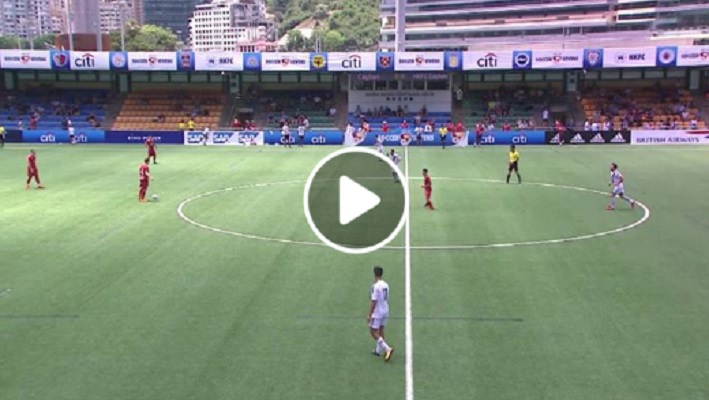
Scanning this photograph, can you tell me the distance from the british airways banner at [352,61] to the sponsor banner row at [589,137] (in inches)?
667

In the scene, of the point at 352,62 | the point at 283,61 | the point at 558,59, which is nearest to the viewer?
the point at 558,59

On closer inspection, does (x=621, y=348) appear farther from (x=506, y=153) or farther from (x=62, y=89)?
(x=62, y=89)

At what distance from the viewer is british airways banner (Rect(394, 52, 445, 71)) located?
62.5 metres

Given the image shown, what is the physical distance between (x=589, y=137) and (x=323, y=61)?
23080mm

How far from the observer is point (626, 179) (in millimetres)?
35562

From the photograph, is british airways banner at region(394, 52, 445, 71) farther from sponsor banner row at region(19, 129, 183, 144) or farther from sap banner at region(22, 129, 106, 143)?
sap banner at region(22, 129, 106, 143)

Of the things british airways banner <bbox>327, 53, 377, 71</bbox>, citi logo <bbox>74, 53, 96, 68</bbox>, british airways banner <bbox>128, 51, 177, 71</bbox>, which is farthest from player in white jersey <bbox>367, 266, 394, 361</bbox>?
citi logo <bbox>74, 53, 96, 68</bbox>

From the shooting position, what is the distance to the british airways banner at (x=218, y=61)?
62750 mm

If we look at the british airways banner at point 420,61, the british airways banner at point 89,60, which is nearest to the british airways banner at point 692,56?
the british airways banner at point 420,61

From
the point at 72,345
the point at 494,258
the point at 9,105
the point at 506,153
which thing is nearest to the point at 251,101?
the point at 9,105

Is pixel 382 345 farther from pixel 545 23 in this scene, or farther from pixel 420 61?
pixel 545 23

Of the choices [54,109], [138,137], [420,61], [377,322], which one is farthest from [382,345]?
[54,109]

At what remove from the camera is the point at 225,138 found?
189ft

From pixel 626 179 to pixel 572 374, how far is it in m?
25.7
